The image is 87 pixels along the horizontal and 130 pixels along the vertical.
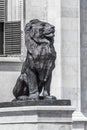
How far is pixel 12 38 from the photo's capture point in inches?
1065

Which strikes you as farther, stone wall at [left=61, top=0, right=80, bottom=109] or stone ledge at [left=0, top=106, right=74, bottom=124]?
stone wall at [left=61, top=0, right=80, bottom=109]

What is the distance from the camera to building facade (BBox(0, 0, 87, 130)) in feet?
86.7

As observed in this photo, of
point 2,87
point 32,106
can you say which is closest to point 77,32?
point 2,87

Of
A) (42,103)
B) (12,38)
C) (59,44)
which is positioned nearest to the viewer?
(42,103)

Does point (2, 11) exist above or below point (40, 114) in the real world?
above

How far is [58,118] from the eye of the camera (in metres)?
23.2

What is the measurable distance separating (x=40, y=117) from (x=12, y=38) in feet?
14.5

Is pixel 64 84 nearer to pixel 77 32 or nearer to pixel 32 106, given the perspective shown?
pixel 77 32

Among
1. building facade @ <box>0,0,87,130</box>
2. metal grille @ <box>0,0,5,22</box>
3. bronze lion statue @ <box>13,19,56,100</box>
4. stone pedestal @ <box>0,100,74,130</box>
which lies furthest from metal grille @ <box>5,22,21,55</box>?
stone pedestal @ <box>0,100,74,130</box>

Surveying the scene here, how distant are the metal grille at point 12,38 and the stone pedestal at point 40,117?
143 inches

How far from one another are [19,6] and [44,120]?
15.6 ft

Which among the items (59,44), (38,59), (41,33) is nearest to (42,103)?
(38,59)

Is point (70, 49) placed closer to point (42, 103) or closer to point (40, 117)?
point (42, 103)

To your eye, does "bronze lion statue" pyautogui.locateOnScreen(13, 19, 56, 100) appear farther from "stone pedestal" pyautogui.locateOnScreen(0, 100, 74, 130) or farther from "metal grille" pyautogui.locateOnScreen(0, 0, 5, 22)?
"metal grille" pyautogui.locateOnScreen(0, 0, 5, 22)
